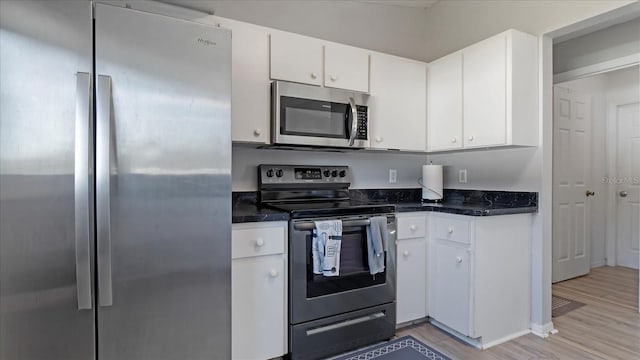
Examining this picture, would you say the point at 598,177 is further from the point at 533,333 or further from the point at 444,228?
the point at 444,228

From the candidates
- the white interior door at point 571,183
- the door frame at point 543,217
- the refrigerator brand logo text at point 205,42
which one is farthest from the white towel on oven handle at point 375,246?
the white interior door at point 571,183

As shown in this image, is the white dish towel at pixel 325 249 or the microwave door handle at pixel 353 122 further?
the microwave door handle at pixel 353 122

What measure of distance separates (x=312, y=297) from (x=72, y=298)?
46.0 inches

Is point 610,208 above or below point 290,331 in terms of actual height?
above

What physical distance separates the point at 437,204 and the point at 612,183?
311cm

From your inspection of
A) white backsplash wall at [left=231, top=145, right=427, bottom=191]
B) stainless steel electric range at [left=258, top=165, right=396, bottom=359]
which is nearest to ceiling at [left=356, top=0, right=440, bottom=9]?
white backsplash wall at [left=231, top=145, right=427, bottom=191]

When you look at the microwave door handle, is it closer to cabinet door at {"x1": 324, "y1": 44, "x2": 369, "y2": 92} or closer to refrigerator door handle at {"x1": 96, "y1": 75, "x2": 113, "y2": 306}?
cabinet door at {"x1": 324, "y1": 44, "x2": 369, "y2": 92}

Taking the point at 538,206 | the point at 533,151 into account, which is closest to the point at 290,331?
the point at 538,206

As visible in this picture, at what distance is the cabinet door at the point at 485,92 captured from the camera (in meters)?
2.28

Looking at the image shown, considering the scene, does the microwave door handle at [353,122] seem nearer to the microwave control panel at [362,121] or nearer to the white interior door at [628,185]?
the microwave control panel at [362,121]

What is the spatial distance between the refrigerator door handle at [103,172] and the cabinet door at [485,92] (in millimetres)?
2259

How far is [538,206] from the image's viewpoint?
7.88ft

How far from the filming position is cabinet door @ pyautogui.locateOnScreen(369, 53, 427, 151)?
2609mm

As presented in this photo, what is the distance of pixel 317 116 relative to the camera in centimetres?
234
